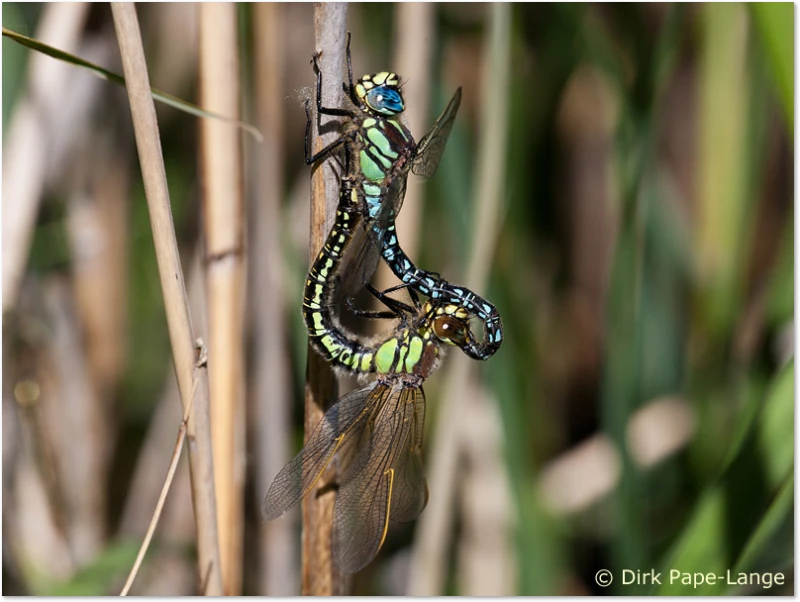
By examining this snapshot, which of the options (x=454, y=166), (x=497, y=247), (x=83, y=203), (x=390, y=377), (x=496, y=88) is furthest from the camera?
(x=83, y=203)

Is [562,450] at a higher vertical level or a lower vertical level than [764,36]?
lower

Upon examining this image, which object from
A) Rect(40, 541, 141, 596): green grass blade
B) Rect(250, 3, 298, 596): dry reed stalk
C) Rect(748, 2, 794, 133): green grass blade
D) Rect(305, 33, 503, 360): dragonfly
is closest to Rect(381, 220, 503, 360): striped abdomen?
Rect(305, 33, 503, 360): dragonfly

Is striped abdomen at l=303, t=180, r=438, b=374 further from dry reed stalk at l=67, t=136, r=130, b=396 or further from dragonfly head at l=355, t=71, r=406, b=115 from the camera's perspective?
dry reed stalk at l=67, t=136, r=130, b=396

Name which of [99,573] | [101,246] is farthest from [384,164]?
[101,246]

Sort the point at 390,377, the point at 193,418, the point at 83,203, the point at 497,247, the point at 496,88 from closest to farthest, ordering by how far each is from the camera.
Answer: the point at 193,418 < the point at 390,377 < the point at 496,88 < the point at 497,247 < the point at 83,203

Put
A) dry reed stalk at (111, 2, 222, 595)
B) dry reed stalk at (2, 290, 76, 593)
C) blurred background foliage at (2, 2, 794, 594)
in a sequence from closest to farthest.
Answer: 1. dry reed stalk at (111, 2, 222, 595)
2. blurred background foliage at (2, 2, 794, 594)
3. dry reed stalk at (2, 290, 76, 593)

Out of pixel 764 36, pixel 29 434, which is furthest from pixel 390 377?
pixel 29 434

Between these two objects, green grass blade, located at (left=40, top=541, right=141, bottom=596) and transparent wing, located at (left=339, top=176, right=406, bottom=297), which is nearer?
transparent wing, located at (left=339, top=176, right=406, bottom=297)

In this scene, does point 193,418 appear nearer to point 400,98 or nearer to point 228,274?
point 228,274
